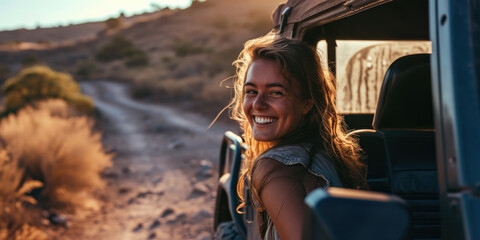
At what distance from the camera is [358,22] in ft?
8.93

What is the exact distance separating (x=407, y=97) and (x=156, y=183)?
19.8ft

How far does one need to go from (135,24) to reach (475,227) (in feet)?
204

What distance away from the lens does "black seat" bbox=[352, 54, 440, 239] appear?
1788 millimetres

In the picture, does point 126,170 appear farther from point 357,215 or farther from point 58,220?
point 357,215

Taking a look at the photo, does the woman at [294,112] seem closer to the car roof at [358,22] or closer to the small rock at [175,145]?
the car roof at [358,22]

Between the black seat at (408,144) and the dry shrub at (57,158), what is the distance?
4935 millimetres

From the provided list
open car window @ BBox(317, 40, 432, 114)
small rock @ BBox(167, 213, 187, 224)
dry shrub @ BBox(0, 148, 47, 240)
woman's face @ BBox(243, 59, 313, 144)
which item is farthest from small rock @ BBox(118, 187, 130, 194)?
woman's face @ BBox(243, 59, 313, 144)

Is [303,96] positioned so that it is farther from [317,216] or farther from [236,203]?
[236,203]

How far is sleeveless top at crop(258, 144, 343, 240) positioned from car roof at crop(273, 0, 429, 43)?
70 centimetres

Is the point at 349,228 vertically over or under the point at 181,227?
over

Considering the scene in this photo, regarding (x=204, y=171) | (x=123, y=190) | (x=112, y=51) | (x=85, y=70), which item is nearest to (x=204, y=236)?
(x=123, y=190)

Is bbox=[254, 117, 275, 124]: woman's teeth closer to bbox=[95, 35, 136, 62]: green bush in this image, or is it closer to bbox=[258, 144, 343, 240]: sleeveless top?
bbox=[258, 144, 343, 240]: sleeveless top

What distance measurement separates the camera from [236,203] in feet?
8.18

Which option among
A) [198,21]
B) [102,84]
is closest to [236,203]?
[102,84]
